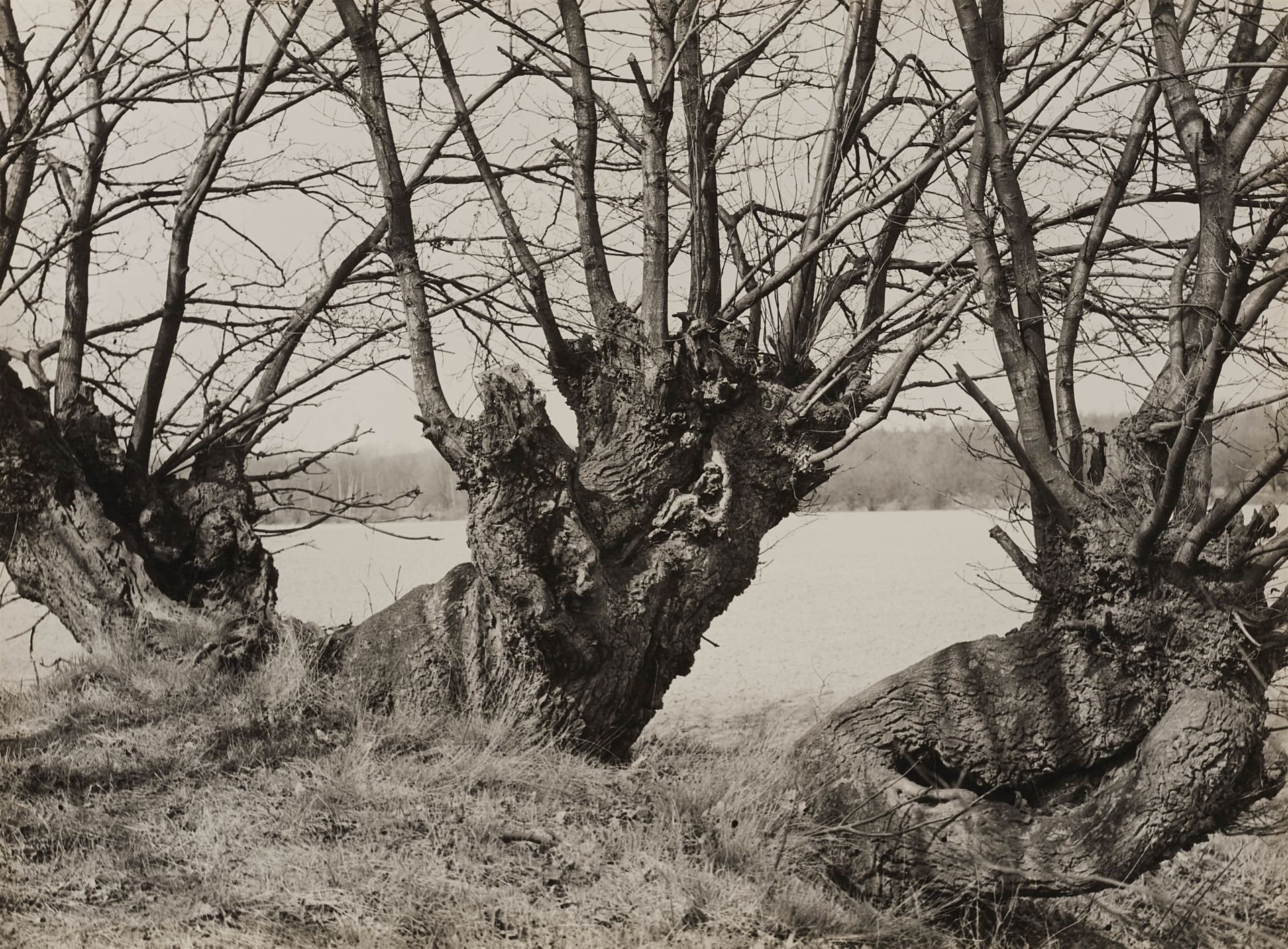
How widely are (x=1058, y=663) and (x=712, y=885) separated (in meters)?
1.81

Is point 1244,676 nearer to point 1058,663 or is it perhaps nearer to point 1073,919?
point 1058,663

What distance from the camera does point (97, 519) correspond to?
19.6 feet

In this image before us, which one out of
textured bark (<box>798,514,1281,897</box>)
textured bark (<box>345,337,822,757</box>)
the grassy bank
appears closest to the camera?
the grassy bank

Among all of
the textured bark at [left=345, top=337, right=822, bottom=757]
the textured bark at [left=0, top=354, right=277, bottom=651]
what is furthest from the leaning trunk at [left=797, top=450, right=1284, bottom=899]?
the textured bark at [left=0, top=354, right=277, bottom=651]

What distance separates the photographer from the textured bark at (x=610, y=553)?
16.3 ft

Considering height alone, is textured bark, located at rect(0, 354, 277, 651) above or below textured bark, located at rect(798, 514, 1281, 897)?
above

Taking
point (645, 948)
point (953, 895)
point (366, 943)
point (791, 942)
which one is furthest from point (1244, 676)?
point (366, 943)

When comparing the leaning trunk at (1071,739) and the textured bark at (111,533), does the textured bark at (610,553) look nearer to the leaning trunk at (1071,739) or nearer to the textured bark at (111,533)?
the leaning trunk at (1071,739)

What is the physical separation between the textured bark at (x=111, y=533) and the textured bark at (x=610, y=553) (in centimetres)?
117

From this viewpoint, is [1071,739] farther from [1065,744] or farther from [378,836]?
[378,836]

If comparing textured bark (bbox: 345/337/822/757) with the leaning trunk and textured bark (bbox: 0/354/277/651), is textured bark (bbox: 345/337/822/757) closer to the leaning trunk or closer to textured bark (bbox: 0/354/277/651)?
the leaning trunk

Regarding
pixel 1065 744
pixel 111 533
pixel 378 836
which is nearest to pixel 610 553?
pixel 378 836

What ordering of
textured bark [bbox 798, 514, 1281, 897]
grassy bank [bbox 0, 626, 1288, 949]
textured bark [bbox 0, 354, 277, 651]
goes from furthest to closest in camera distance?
textured bark [bbox 0, 354, 277, 651] → textured bark [bbox 798, 514, 1281, 897] → grassy bank [bbox 0, 626, 1288, 949]

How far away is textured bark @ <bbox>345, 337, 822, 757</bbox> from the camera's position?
4.98m
